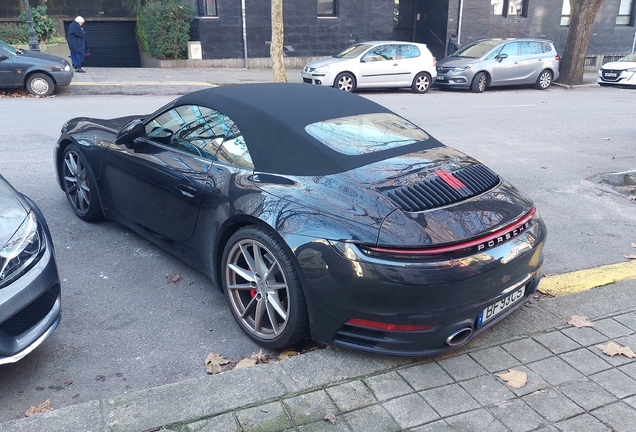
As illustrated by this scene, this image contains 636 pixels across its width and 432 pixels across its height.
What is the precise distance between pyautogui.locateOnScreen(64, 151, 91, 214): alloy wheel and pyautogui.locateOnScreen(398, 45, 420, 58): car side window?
43.9 ft

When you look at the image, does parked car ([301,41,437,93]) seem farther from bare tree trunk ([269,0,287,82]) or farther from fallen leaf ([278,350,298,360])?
fallen leaf ([278,350,298,360])

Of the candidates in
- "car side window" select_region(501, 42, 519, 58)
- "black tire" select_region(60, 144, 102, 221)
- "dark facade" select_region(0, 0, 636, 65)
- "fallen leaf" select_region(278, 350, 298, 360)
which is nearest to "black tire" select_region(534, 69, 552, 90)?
"car side window" select_region(501, 42, 519, 58)

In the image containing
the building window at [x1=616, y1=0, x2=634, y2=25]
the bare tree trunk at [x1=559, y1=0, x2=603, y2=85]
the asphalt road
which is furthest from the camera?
the building window at [x1=616, y1=0, x2=634, y2=25]

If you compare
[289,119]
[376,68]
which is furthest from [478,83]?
[289,119]

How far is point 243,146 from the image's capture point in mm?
3713

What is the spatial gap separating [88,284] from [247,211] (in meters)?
1.66

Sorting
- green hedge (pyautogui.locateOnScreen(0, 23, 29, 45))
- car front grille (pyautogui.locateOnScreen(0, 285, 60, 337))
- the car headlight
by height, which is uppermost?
green hedge (pyautogui.locateOnScreen(0, 23, 29, 45))

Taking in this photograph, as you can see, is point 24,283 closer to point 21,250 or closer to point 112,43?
point 21,250

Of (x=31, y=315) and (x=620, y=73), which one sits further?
(x=620, y=73)

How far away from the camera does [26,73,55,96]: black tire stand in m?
13.2

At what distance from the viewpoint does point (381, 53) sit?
16797 millimetres

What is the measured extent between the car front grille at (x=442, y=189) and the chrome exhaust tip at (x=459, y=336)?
691 millimetres

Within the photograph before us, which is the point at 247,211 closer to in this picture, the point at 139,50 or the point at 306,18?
the point at 306,18

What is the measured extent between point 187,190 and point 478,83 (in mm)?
16049
